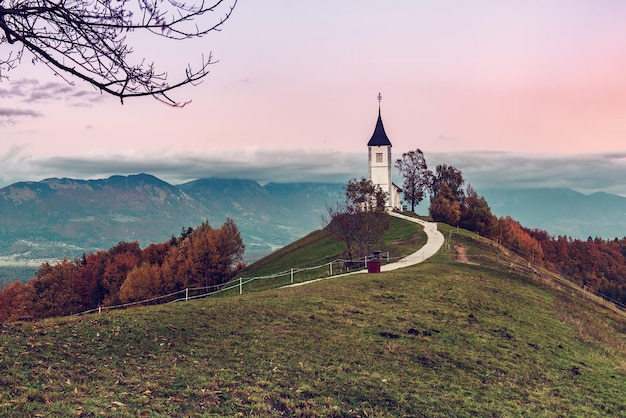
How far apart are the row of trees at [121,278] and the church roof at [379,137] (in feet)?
131

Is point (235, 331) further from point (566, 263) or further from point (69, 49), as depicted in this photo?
point (566, 263)

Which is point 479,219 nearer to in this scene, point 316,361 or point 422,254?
point 422,254

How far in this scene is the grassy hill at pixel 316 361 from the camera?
12.5 metres

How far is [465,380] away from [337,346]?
4.84 meters

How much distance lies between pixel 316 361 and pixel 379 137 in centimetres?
10580

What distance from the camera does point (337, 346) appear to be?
63.0 ft

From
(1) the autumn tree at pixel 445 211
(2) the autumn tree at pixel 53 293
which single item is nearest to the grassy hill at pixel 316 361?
(1) the autumn tree at pixel 445 211

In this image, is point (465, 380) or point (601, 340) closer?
point (465, 380)

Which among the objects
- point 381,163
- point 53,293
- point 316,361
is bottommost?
point 53,293

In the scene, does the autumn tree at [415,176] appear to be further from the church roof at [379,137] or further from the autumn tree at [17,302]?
the autumn tree at [17,302]

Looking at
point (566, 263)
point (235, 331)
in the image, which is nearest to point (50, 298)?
point (235, 331)

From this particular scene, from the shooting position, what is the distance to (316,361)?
16.9 meters

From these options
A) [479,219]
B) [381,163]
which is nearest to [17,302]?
[381,163]

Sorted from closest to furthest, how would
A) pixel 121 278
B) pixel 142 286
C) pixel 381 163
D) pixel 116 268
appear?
pixel 142 286
pixel 121 278
pixel 116 268
pixel 381 163
